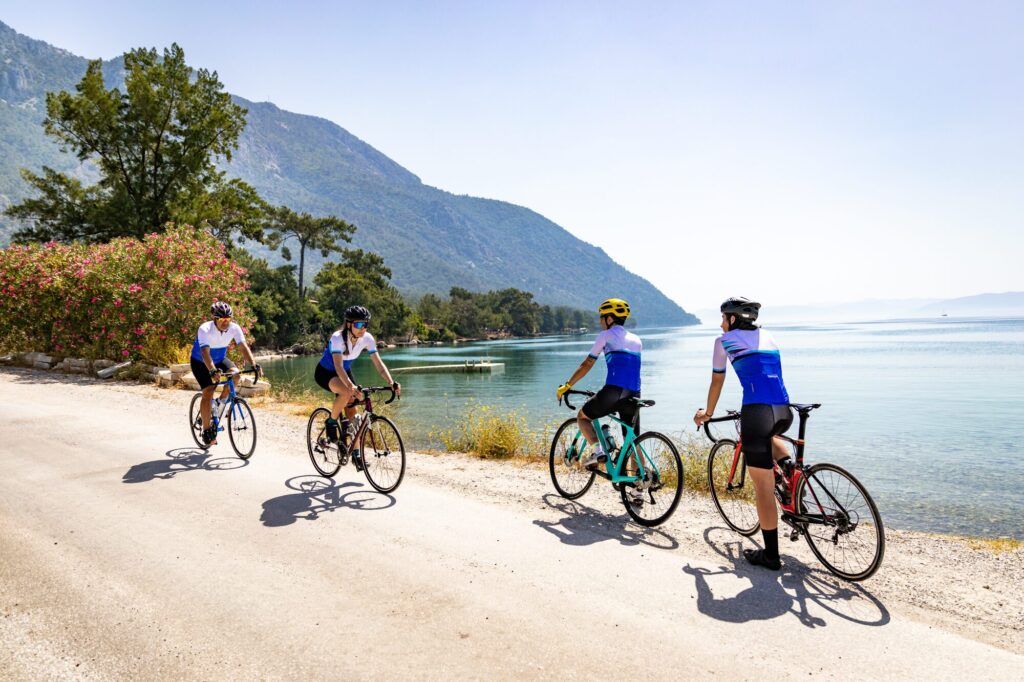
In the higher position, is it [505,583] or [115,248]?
[115,248]

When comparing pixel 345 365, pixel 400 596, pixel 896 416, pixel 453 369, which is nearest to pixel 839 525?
pixel 400 596

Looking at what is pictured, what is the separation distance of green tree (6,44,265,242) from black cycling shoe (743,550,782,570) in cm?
3688

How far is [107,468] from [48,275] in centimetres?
1726

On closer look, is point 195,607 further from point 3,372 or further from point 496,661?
point 3,372

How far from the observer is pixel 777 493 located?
16.8 feet

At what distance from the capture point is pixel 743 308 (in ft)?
17.0

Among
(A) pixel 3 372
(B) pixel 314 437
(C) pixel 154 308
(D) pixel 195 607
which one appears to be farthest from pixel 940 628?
(A) pixel 3 372

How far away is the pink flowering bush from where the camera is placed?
729 inches

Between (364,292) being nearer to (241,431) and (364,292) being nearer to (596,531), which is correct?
(241,431)

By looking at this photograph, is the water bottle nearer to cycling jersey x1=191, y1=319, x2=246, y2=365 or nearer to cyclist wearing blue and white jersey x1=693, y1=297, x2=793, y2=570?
cyclist wearing blue and white jersey x1=693, y1=297, x2=793, y2=570

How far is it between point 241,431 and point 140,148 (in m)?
35.1

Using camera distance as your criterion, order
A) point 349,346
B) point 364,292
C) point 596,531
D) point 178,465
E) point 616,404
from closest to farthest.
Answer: point 596,531, point 616,404, point 349,346, point 178,465, point 364,292

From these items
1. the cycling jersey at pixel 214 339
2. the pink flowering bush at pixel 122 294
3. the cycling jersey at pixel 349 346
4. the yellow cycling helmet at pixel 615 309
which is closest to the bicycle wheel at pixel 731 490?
the yellow cycling helmet at pixel 615 309

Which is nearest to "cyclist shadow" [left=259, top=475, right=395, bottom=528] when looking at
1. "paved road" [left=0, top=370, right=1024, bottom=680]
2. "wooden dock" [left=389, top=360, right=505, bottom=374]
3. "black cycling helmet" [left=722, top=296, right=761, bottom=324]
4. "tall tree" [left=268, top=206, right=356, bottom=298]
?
"paved road" [left=0, top=370, right=1024, bottom=680]
